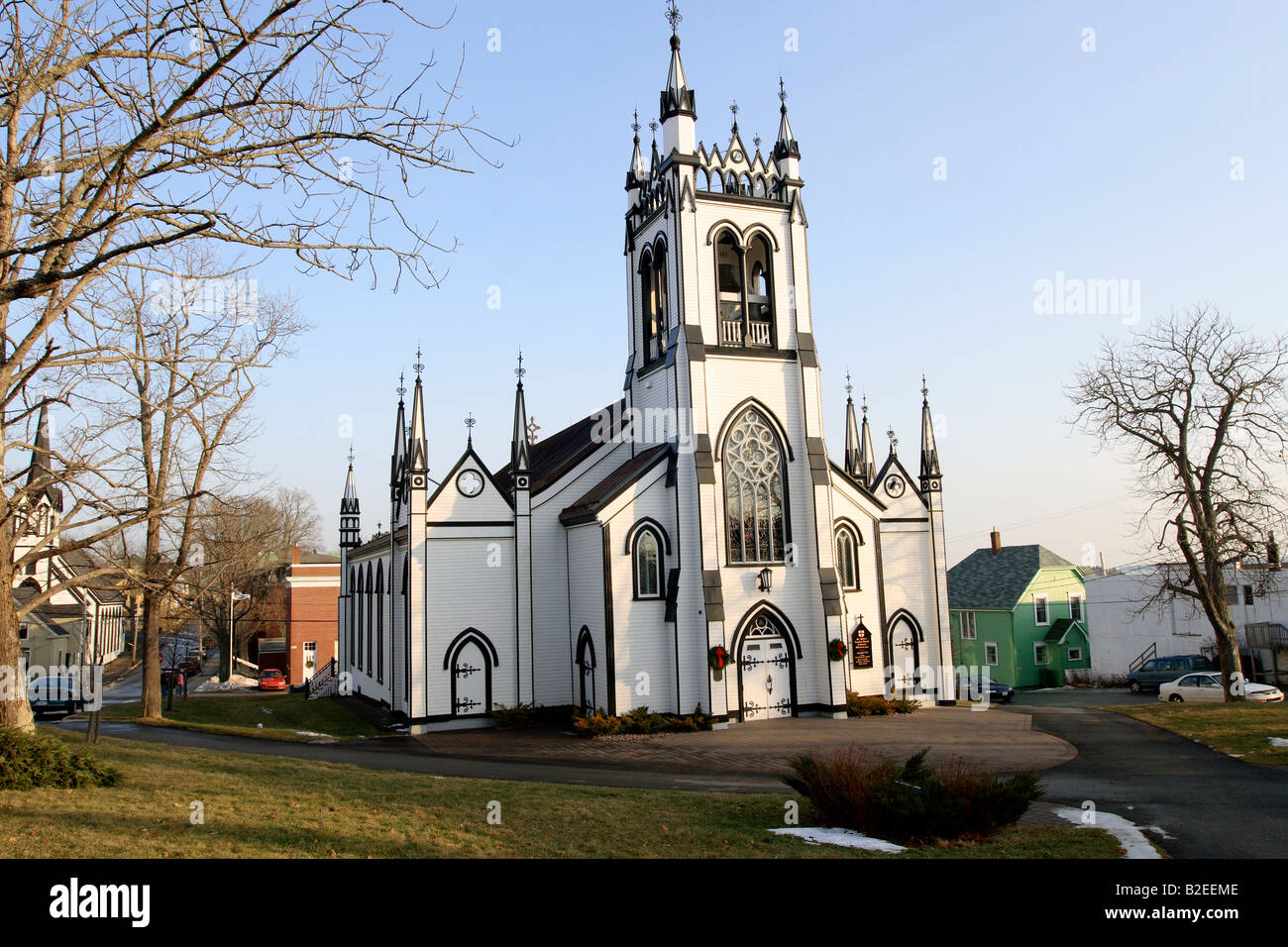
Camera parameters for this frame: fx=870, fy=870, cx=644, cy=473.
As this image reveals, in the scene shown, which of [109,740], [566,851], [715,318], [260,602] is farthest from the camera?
[260,602]

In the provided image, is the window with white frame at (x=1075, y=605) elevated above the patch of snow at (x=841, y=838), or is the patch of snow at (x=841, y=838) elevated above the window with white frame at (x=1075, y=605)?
the window with white frame at (x=1075, y=605)

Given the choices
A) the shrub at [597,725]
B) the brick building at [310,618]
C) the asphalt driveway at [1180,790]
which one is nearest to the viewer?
the asphalt driveway at [1180,790]

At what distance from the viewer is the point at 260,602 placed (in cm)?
6162

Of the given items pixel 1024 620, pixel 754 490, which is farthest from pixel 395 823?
pixel 1024 620

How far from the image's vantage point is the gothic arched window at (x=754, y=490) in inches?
1066

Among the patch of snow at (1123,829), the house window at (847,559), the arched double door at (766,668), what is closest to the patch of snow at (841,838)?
the patch of snow at (1123,829)

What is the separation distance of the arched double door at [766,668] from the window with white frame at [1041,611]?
1198 inches

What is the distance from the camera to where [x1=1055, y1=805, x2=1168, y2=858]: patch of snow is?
10430 millimetres

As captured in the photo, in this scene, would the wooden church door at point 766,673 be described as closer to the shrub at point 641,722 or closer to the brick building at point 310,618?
the shrub at point 641,722

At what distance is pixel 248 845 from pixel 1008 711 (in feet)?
88.0

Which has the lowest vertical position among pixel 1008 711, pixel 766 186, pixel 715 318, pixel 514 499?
pixel 1008 711
